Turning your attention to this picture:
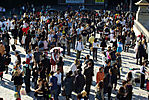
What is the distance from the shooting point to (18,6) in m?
45.3

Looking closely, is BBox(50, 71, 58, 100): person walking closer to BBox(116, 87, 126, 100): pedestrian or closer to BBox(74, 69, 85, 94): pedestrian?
BBox(74, 69, 85, 94): pedestrian

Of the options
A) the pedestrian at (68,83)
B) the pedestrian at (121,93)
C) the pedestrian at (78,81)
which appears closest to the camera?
the pedestrian at (121,93)

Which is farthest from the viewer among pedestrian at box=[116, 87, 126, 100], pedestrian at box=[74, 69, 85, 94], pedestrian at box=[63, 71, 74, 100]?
pedestrian at box=[74, 69, 85, 94]

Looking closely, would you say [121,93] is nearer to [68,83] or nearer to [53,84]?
[68,83]

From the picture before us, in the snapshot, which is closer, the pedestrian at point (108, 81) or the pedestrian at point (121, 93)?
the pedestrian at point (121, 93)

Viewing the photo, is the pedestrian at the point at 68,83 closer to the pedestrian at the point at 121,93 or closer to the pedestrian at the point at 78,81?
the pedestrian at the point at 78,81

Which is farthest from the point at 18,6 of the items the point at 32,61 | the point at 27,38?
the point at 32,61

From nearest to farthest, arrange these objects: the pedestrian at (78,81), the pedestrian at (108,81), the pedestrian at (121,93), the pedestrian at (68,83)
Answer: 1. the pedestrian at (121,93)
2. the pedestrian at (68,83)
3. the pedestrian at (78,81)
4. the pedestrian at (108,81)

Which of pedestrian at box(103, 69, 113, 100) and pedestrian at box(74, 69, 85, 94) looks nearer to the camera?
pedestrian at box(74, 69, 85, 94)

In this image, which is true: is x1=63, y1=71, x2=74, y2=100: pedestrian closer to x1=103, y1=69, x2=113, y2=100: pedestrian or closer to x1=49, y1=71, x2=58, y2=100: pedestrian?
x1=49, y1=71, x2=58, y2=100: pedestrian

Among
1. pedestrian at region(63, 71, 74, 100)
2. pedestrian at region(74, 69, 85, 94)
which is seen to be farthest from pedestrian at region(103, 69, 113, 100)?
pedestrian at region(63, 71, 74, 100)

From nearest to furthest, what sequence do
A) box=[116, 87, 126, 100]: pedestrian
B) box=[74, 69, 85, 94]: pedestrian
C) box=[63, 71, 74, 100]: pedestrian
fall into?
box=[116, 87, 126, 100]: pedestrian, box=[63, 71, 74, 100]: pedestrian, box=[74, 69, 85, 94]: pedestrian

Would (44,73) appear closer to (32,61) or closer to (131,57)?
(32,61)

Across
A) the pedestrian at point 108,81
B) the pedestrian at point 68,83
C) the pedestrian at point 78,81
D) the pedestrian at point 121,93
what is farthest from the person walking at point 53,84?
the pedestrian at point 121,93
